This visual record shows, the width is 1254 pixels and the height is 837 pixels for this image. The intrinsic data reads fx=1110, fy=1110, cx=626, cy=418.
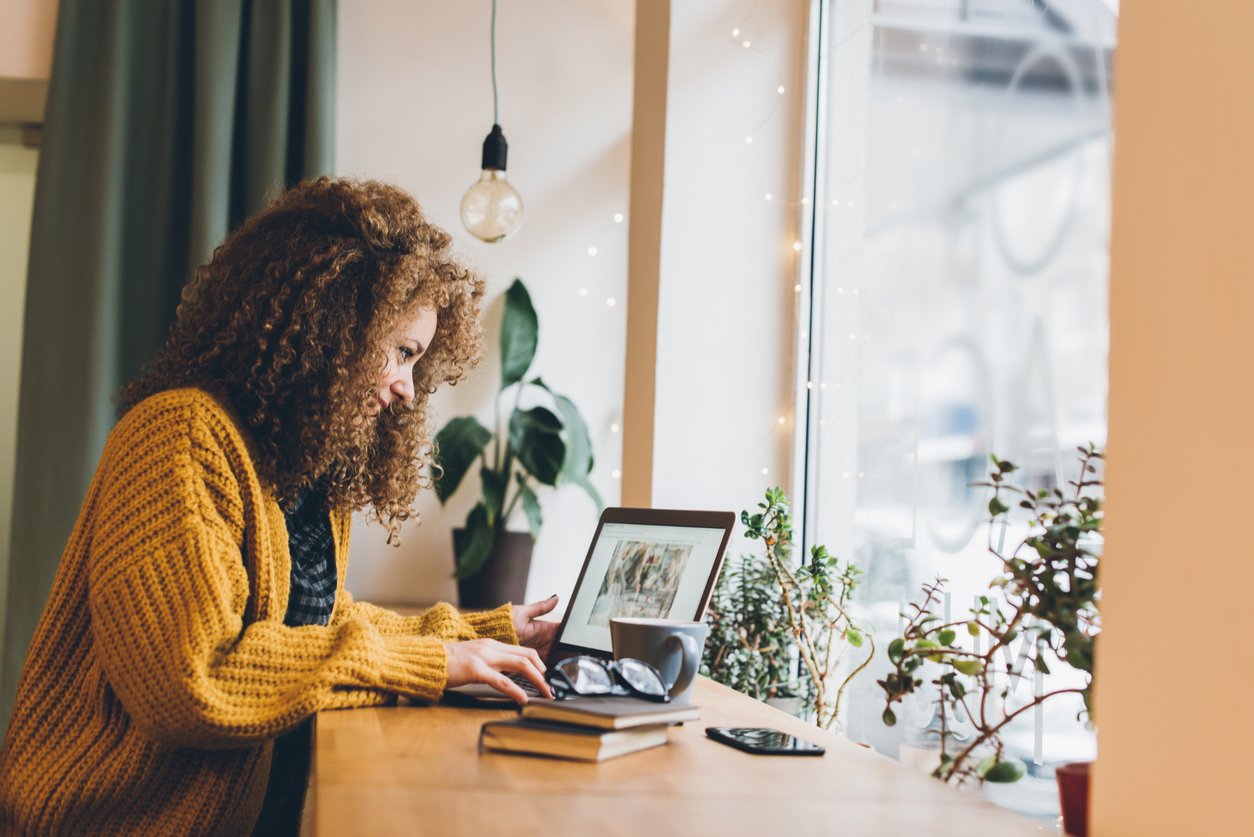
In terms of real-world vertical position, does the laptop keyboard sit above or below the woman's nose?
below

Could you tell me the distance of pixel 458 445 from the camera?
8.39 feet

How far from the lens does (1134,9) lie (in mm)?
765

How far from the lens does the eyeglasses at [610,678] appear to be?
1.01 m

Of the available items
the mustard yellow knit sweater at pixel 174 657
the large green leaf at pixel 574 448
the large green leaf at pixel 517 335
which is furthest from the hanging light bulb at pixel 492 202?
the mustard yellow knit sweater at pixel 174 657

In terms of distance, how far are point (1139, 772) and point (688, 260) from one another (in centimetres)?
145

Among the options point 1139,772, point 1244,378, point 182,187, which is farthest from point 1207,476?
point 182,187

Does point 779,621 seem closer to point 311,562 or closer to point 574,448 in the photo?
point 311,562

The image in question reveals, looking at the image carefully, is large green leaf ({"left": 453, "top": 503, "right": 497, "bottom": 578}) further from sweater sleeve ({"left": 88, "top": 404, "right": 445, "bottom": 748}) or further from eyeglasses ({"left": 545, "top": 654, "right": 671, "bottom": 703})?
eyeglasses ({"left": 545, "top": 654, "right": 671, "bottom": 703})

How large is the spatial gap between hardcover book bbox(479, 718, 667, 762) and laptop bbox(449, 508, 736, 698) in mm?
244

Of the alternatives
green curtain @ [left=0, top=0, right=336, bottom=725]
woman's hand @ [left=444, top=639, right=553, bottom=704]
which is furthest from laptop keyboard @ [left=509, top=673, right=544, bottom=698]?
green curtain @ [left=0, top=0, right=336, bottom=725]

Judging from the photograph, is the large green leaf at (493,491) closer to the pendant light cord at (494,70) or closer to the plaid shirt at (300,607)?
the pendant light cord at (494,70)

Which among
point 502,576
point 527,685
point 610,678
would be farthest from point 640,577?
point 502,576

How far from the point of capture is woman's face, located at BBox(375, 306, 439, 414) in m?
1.34

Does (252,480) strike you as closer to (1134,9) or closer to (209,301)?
(209,301)
